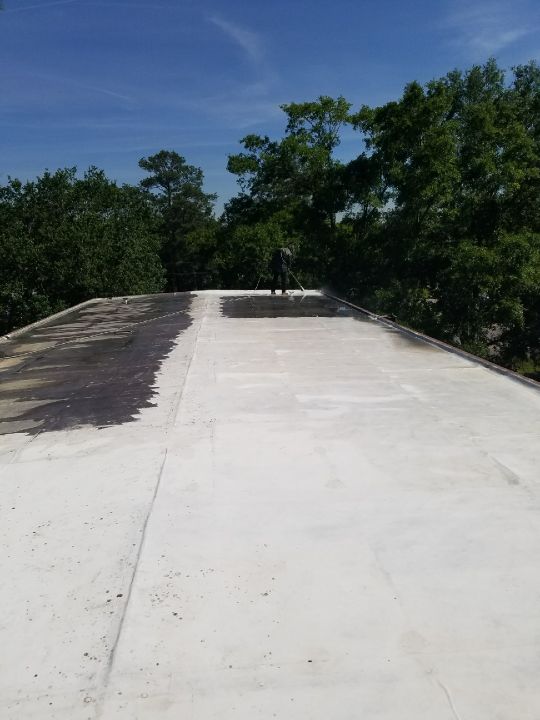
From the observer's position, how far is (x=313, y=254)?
1225 inches

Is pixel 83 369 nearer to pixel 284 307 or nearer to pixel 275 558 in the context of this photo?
pixel 275 558

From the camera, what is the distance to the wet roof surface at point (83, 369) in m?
6.24

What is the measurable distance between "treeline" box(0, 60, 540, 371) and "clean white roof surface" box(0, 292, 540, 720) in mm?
19740

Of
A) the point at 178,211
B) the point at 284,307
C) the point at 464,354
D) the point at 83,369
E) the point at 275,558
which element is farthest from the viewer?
the point at 178,211

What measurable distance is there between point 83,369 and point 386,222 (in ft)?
72.3

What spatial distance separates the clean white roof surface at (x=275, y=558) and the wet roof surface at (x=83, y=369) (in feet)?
0.45

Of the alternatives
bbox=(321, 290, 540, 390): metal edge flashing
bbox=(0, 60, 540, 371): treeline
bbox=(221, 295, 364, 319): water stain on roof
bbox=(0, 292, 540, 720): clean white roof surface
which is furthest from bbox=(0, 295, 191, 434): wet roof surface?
bbox=(0, 60, 540, 371): treeline

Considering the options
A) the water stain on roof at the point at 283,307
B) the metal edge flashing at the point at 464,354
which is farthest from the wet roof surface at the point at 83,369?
the metal edge flashing at the point at 464,354

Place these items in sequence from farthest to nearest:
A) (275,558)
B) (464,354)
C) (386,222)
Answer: (386,222) → (464,354) → (275,558)

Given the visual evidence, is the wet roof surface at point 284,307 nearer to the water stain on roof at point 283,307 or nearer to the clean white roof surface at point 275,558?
the water stain on roof at point 283,307

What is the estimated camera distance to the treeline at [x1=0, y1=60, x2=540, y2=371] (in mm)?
24469

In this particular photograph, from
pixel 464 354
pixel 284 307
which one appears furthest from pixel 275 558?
pixel 284 307

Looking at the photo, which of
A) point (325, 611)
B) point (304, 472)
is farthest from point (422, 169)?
point (325, 611)

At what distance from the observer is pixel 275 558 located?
339 cm
